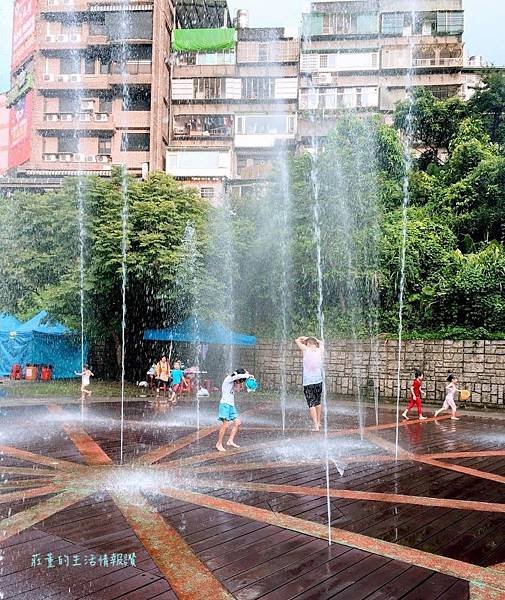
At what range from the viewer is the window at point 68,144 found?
42875 millimetres

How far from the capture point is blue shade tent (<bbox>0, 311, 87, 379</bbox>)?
2491 centimetres

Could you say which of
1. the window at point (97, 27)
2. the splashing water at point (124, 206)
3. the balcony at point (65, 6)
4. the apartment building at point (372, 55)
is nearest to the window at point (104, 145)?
the splashing water at point (124, 206)

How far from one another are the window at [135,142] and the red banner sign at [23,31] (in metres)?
9.42

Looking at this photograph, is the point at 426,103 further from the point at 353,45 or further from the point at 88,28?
the point at 88,28

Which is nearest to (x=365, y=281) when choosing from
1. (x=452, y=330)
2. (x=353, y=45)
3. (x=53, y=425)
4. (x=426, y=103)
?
(x=452, y=330)

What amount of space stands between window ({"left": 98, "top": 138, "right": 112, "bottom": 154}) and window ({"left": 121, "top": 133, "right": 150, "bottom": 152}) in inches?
44.5

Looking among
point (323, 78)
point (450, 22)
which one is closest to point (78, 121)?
point (323, 78)

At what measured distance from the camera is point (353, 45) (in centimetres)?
4172

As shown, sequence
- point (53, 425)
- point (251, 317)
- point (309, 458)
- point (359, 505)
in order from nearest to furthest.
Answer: point (359, 505), point (309, 458), point (53, 425), point (251, 317)

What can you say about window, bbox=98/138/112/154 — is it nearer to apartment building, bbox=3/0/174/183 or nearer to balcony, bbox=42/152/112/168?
apartment building, bbox=3/0/174/183

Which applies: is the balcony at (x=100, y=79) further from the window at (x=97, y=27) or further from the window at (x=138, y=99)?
the window at (x=97, y=27)

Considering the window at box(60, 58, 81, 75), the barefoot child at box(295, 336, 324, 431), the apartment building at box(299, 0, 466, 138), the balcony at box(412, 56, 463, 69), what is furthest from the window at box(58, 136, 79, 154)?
the barefoot child at box(295, 336, 324, 431)

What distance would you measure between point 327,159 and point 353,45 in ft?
76.0

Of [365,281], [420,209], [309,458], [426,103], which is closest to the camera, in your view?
[309,458]
